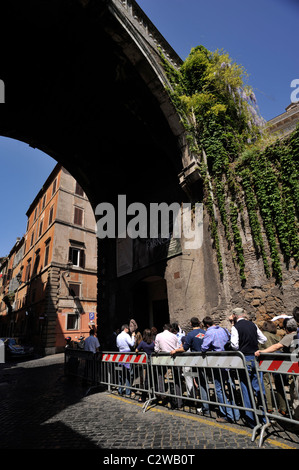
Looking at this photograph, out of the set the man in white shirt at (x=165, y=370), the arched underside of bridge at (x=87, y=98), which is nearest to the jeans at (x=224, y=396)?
the man in white shirt at (x=165, y=370)

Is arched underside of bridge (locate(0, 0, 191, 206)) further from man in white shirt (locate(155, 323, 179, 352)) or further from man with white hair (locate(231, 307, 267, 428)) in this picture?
man with white hair (locate(231, 307, 267, 428))

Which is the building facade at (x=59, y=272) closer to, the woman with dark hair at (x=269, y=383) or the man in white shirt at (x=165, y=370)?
the man in white shirt at (x=165, y=370)

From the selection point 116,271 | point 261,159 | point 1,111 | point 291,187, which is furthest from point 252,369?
point 1,111

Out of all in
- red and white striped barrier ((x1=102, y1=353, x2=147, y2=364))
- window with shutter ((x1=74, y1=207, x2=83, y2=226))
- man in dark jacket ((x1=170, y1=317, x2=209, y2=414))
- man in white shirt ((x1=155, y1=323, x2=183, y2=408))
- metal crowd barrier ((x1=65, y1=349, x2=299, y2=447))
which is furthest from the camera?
window with shutter ((x1=74, y1=207, x2=83, y2=226))

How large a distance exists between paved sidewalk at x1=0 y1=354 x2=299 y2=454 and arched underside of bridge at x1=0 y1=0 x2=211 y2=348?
19.8 feet

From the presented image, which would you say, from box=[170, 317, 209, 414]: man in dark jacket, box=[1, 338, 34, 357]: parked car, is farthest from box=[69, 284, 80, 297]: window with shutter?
box=[170, 317, 209, 414]: man in dark jacket

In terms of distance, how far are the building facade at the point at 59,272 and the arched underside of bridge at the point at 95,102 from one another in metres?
8.72

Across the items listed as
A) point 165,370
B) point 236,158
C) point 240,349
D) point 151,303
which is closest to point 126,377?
point 165,370

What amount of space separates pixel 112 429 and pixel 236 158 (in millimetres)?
8651

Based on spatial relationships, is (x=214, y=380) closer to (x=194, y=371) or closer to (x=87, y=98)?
(x=194, y=371)

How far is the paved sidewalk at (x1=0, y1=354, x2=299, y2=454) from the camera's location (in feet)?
10.1

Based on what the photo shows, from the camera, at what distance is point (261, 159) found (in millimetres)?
7770

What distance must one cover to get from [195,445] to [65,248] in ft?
70.4
